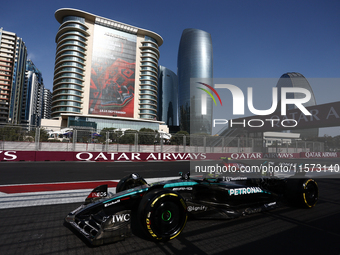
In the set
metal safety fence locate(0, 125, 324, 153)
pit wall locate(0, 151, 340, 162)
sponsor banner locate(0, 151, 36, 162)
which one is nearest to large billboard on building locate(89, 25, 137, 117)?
metal safety fence locate(0, 125, 324, 153)

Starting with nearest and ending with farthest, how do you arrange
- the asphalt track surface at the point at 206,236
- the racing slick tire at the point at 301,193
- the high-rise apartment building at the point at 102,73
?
the asphalt track surface at the point at 206,236
the racing slick tire at the point at 301,193
the high-rise apartment building at the point at 102,73

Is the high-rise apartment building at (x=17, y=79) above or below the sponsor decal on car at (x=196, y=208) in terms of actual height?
above

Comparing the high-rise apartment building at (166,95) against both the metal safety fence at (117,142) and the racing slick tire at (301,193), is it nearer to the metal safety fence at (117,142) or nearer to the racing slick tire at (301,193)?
the metal safety fence at (117,142)

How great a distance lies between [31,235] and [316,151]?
2862 centimetres

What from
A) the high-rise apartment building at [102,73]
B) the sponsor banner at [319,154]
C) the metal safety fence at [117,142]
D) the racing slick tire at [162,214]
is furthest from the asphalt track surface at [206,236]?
the high-rise apartment building at [102,73]

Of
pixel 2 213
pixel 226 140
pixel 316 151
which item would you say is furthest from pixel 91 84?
pixel 2 213

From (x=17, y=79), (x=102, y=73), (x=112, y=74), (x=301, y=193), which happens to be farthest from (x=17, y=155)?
(x=17, y=79)

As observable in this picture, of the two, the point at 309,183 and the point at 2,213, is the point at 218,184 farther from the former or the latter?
the point at 2,213

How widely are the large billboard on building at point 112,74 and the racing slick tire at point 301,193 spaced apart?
6553 centimetres

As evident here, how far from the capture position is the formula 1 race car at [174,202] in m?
2.68

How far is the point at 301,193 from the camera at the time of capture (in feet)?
14.1

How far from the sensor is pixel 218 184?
146 inches

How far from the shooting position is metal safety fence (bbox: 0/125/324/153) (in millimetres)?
14532

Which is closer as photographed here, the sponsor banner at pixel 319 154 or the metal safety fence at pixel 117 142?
the metal safety fence at pixel 117 142
